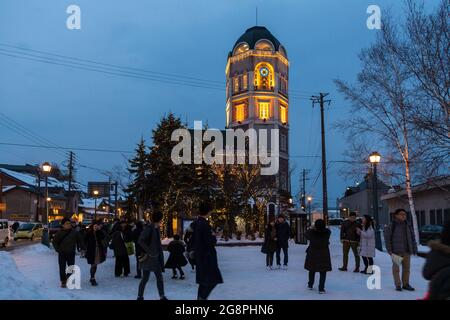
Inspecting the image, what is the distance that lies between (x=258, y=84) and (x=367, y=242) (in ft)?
229

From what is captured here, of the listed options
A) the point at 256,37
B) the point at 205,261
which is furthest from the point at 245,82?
the point at 205,261

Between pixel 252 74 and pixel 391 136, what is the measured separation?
198ft

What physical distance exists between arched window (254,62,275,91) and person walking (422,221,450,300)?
78.8 metres

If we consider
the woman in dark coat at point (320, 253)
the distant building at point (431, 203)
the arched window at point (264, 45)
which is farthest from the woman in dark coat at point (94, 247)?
the arched window at point (264, 45)

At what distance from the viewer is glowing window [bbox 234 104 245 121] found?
277ft

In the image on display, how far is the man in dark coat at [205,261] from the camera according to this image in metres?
8.05

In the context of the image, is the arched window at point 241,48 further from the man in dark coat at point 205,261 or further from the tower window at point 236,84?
the man in dark coat at point 205,261

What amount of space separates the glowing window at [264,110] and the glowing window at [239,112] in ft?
10.2

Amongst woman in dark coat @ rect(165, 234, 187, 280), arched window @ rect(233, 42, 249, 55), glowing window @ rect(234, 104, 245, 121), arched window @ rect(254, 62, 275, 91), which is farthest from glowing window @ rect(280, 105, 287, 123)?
woman in dark coat @ rect(165, 234, 187, 280)

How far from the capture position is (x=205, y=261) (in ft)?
26.6

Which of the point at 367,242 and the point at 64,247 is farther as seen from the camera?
the point at 367,242

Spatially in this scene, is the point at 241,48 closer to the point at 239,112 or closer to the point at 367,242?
the point at 239,112

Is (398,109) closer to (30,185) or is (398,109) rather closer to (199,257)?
(199,257)
